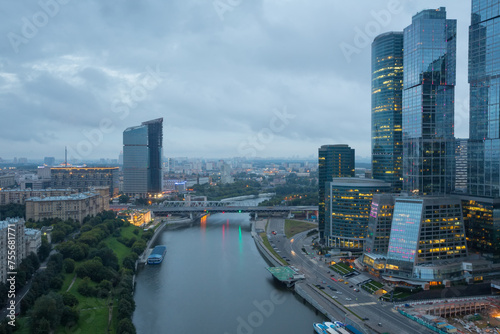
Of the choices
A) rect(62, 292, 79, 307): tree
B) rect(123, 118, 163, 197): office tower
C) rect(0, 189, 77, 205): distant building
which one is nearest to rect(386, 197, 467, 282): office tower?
rect(62, 292, 79, 307): tree

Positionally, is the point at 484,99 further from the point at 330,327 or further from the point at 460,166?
the point at 330,327

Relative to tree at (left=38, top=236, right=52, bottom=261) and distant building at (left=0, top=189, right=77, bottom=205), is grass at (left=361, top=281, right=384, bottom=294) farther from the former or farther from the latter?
distant building at (left=0, top=189, right=77, bottom=205)

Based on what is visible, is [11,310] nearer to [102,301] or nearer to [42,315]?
[42,315]

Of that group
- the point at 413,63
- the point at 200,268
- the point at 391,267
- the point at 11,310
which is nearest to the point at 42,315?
the point at 11,310

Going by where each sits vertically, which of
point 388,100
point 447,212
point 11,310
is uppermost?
point 388,100

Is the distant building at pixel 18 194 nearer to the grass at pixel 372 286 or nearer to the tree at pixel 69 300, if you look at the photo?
the tree at pixel 69 300

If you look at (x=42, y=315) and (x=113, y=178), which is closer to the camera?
(x=42, y=315)

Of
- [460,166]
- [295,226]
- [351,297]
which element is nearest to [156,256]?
[351,297]

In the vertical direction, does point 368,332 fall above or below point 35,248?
below
